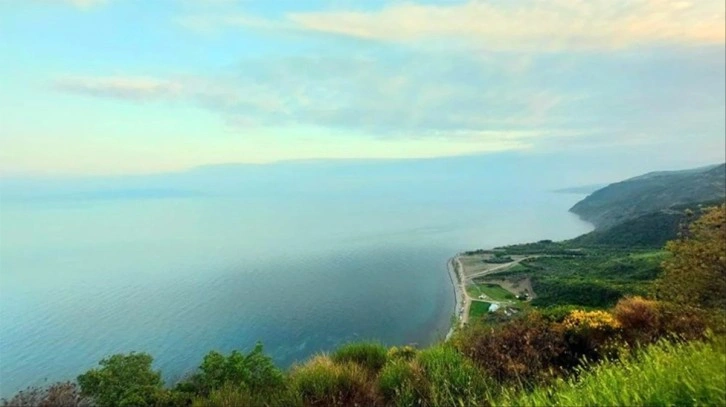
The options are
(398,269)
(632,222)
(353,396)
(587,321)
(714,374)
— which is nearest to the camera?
(714,374)

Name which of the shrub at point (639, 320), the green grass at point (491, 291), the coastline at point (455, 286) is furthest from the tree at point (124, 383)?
the green grass at point (491, 291)

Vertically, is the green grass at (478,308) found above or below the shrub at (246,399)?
below

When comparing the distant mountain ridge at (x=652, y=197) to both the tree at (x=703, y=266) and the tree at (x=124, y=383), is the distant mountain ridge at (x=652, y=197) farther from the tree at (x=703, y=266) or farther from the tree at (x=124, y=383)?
the tree at (x=124, y=383)

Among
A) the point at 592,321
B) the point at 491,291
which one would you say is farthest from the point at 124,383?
the point at 491,291

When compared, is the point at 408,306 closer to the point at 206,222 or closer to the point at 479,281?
the point at 479,281

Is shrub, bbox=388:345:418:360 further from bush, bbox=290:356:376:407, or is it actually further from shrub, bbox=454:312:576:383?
bush, bbox=290:356:376:407

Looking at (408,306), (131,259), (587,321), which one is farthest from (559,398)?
(131,259)
